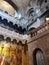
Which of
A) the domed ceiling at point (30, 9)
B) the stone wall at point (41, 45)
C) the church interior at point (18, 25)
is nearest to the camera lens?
the stone wall at point (41, 45)

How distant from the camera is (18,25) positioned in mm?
13086

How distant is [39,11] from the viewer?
11.9 metres

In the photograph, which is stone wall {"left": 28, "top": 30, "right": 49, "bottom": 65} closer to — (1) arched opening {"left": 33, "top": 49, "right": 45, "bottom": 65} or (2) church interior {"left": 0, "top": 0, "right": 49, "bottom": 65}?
(2) church interior {"left": 0, "top": 0, "right": 49, "bottom": 65}

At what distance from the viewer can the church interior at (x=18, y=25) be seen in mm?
10398

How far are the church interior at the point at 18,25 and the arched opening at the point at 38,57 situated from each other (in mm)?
281

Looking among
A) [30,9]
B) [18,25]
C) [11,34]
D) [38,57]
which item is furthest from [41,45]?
[30,9]

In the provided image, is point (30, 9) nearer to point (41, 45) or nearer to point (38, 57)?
point (41, 45)

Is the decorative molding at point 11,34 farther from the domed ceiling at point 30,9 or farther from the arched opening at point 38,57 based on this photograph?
the arched opening at point 38,57

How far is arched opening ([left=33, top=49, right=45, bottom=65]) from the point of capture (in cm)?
518

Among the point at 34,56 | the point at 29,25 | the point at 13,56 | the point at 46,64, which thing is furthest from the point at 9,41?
the point at 46,64

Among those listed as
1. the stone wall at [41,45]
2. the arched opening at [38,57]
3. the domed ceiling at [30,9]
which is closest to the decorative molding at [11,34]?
the domed ceiling at [30,9]

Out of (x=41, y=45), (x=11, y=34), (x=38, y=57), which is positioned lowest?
(x=38, y=57)

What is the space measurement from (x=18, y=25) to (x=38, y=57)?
26.4 ft

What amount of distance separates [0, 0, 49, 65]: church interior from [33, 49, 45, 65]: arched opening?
0.28m
